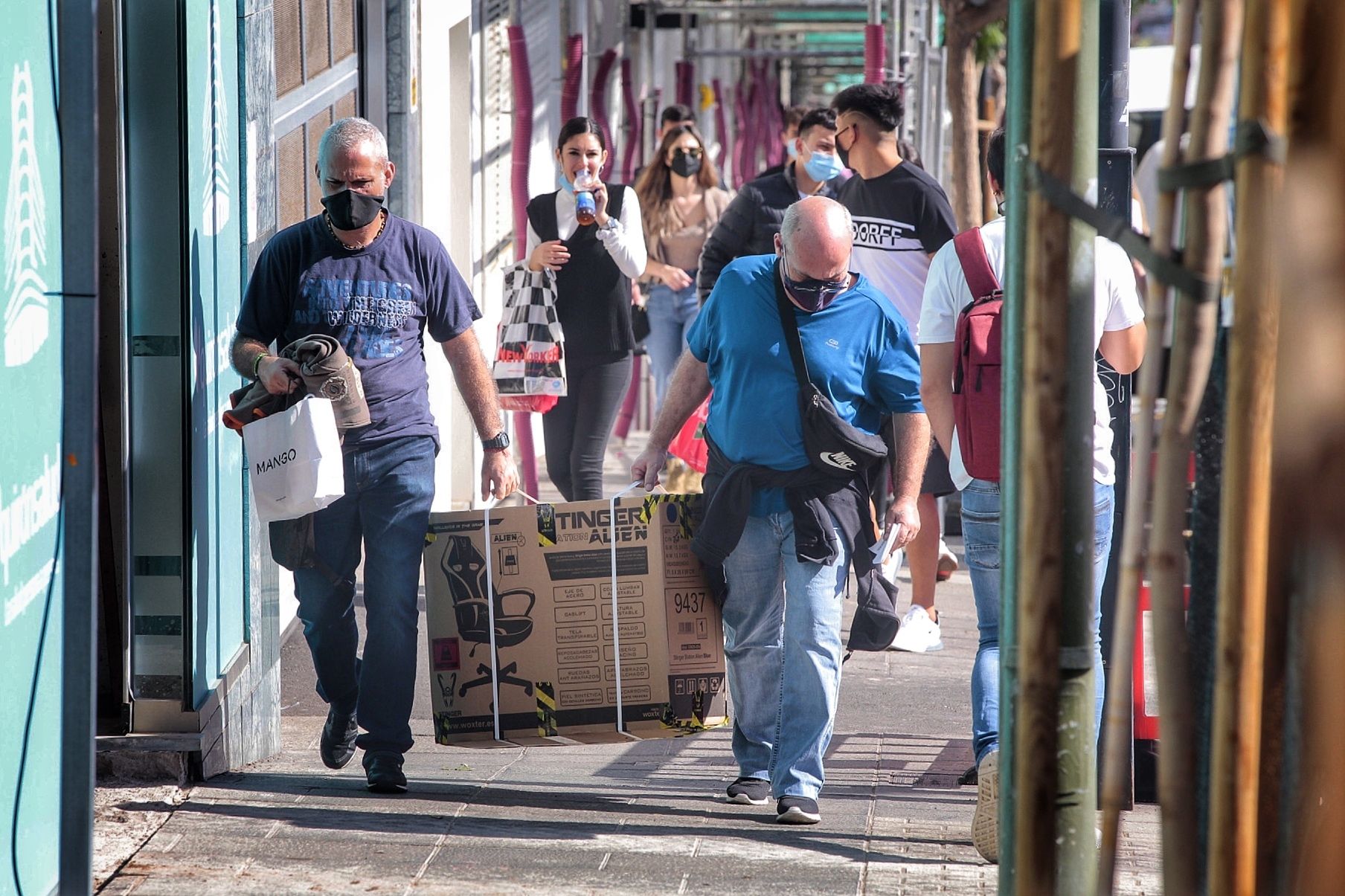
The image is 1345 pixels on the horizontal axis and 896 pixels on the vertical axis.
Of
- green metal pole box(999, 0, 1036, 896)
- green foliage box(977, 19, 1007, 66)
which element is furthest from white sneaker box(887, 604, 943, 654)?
green foliage box(977, 19, 1007, 66)

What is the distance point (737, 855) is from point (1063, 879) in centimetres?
230

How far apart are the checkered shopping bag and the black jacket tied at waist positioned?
250 centimetres

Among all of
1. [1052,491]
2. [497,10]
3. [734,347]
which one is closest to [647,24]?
[497,10]

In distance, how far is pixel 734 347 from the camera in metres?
4.83

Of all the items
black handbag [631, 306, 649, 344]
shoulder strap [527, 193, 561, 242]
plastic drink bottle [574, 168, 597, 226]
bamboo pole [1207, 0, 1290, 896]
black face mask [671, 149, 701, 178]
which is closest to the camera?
bamboo pole [1207, 0, 1290, 896]

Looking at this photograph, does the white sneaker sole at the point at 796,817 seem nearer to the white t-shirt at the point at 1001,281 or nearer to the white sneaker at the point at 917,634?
the white t-shirt at the point at 1001,281

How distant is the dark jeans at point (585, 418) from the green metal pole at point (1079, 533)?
218 inches

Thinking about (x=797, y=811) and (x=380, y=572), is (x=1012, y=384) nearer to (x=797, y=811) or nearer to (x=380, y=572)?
(x=797, y=811)

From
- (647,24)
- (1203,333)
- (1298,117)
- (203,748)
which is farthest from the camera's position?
(647,24)

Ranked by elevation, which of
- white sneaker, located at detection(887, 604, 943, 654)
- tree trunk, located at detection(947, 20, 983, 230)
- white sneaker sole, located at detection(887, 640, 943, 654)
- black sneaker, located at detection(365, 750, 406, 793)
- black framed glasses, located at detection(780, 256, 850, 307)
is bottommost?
black sneaker, located at detection(365, 750, 406, 793)

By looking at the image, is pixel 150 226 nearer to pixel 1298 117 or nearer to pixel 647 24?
pixel 1298 117

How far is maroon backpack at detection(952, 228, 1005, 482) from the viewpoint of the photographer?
4508 millimetres

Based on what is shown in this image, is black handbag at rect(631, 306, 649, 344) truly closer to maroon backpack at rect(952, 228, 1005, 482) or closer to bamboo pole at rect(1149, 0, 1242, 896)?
maroon backpack at rect(952, 228, 1005, 482)

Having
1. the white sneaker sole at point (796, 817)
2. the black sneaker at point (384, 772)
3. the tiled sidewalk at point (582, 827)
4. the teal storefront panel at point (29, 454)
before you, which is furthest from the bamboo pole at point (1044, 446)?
the black sneaker at point (384, 772)
